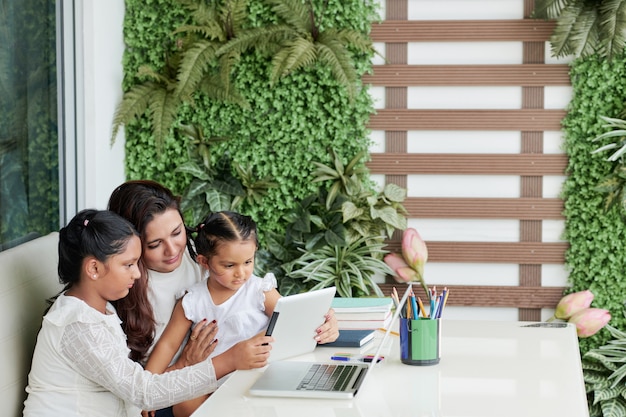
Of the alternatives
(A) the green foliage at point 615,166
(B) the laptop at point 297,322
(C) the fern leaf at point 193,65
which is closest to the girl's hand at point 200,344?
(B) the laptop at point 297,322

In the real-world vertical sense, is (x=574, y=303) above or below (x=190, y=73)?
below

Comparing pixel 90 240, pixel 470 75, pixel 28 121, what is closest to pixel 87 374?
pixel 90 240

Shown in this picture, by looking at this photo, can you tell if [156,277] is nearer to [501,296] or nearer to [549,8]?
[501,296]

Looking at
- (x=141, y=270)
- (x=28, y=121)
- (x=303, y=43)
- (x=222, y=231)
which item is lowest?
(x=141, y=270)

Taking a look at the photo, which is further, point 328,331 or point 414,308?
point 328,331

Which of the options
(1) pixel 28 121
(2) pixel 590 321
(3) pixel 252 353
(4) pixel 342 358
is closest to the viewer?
(3) pixel 252 353

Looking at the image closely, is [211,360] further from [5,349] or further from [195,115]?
[195,115]

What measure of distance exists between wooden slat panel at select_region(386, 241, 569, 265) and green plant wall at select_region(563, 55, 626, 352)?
8 cm

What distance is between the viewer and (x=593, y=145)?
4.11 meters

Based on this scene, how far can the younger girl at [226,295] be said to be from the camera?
→ 2.44 m

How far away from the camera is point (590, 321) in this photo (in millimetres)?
3990

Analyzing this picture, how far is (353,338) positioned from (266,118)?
1966 millimetres

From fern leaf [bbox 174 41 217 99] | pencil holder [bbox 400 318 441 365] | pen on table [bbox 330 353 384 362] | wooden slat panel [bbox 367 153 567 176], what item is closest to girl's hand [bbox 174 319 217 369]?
pen on table [bbox 330 353 384 362]

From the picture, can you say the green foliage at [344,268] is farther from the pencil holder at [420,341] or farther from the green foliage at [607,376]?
the pencil holder at [420,341]
